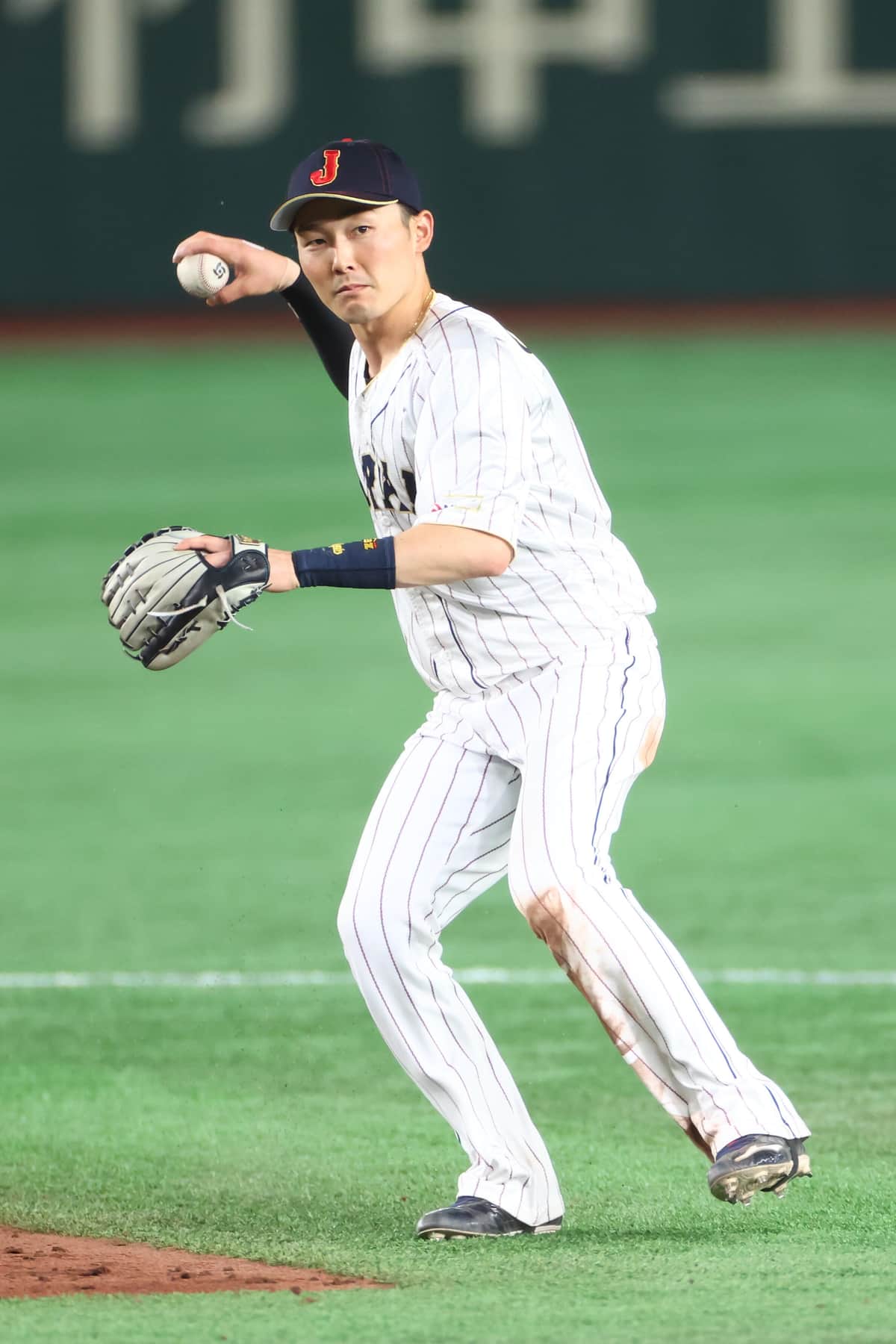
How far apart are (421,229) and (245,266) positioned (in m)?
0.62

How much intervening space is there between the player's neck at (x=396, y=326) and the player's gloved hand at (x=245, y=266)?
522mm

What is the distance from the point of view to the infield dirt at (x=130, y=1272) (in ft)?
14.1

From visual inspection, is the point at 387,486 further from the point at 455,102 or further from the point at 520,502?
the point at 455,102

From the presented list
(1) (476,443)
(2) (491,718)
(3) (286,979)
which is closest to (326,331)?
(1) (476,443)

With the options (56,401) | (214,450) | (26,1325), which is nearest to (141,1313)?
(26,1325)

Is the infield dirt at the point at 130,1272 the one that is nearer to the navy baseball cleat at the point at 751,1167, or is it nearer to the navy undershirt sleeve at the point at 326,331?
the navy baseball cleat at the point at 751,1167

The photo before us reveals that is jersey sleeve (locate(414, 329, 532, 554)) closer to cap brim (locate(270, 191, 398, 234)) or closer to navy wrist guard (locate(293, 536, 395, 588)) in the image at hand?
navy wrist guard (locate(293, 536, 395, 588))

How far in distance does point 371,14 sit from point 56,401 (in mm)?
4385

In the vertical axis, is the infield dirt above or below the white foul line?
above

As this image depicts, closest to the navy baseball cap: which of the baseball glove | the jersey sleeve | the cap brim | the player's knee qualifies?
the cap brim

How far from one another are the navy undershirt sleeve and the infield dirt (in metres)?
1.95

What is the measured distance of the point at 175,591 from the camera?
4.38 meters

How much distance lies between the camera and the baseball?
5211 millimetres

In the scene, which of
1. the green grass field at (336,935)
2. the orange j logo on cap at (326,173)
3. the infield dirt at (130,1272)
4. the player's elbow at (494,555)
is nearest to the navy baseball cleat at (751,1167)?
the green grass field at (336,935)
